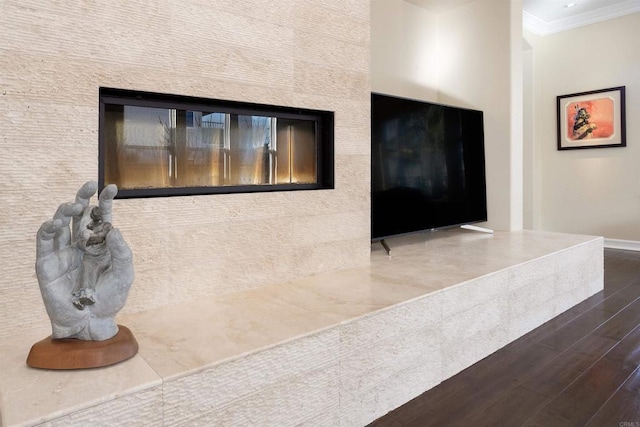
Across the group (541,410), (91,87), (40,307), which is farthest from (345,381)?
(91,87)

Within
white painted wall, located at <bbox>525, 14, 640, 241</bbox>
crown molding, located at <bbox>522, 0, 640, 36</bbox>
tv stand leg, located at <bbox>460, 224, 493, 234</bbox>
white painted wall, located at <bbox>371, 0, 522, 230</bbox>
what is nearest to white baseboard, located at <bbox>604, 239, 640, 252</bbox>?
white painted wall, located at <bbox>525, 14, 640, 241</bbox>

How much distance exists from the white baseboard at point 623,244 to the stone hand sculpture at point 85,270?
5.19 m

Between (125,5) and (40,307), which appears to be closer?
(40,307)

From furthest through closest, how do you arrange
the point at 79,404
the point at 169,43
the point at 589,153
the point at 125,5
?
the point at 589,153, the point at 169,43, the point at 125,5, the point at 79,404

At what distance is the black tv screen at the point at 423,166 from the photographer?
2.74 metres

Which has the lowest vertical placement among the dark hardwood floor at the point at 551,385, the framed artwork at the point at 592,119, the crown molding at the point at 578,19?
the dark hardwood floor at the point at 551,385

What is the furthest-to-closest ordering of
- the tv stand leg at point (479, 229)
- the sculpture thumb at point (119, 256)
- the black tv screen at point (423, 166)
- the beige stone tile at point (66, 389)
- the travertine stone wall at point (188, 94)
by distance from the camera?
the tv stand leg at point (479, 229) < the black tv screen at point (423, 166) < the travertine stone wall at point (188, 94) < the sculpture thumb at point (119, 256) < the beige stone tile at point (66, 389)

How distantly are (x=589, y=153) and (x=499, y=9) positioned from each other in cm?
229

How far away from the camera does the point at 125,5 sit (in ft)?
5.03

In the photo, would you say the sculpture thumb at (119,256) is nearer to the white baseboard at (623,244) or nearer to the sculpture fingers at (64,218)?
the sculpture fingers at (64,218)

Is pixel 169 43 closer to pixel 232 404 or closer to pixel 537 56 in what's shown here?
pixel 232 404

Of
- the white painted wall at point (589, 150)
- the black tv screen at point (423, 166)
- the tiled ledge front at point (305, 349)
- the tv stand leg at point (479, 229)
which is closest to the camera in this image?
the tiled ledge front at point (305, 349)

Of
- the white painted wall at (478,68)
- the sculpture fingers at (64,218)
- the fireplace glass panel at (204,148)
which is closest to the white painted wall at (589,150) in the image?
the white painted wall at (478,68)

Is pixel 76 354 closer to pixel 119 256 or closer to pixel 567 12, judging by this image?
pixel 119 256
